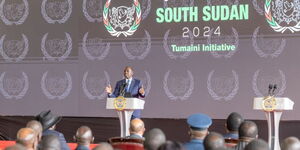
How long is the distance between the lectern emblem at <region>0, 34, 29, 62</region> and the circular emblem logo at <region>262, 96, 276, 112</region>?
5023 mm

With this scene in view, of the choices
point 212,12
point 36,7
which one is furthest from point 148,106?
point 36,7

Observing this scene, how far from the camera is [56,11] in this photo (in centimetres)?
987

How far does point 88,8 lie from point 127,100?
10.3 ft

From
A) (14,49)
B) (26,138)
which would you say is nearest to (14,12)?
(14,49)

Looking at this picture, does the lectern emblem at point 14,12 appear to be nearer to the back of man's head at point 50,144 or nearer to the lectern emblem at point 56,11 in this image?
the lectern emblem at point 56,11

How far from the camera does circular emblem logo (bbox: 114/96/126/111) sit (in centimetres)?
702

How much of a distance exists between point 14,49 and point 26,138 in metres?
7.73

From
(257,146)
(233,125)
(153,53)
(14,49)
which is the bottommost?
(233,125)

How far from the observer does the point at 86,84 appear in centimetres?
956

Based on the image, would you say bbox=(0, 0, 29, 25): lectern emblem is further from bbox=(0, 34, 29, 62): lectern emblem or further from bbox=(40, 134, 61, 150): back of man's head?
bbox=(40, 134, 61, 150): back of man's head

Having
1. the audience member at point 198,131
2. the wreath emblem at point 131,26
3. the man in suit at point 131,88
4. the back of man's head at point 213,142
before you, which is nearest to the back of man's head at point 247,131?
the audience member at point 198,131

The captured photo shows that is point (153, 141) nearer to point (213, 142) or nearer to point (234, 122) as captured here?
point (213, 142)

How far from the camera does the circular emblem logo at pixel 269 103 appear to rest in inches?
265

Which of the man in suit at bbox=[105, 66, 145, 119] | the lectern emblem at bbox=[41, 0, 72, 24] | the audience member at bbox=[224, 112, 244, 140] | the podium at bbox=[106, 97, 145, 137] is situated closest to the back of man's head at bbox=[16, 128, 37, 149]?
the audience member at bbox=[224, 112, 244, 140]
